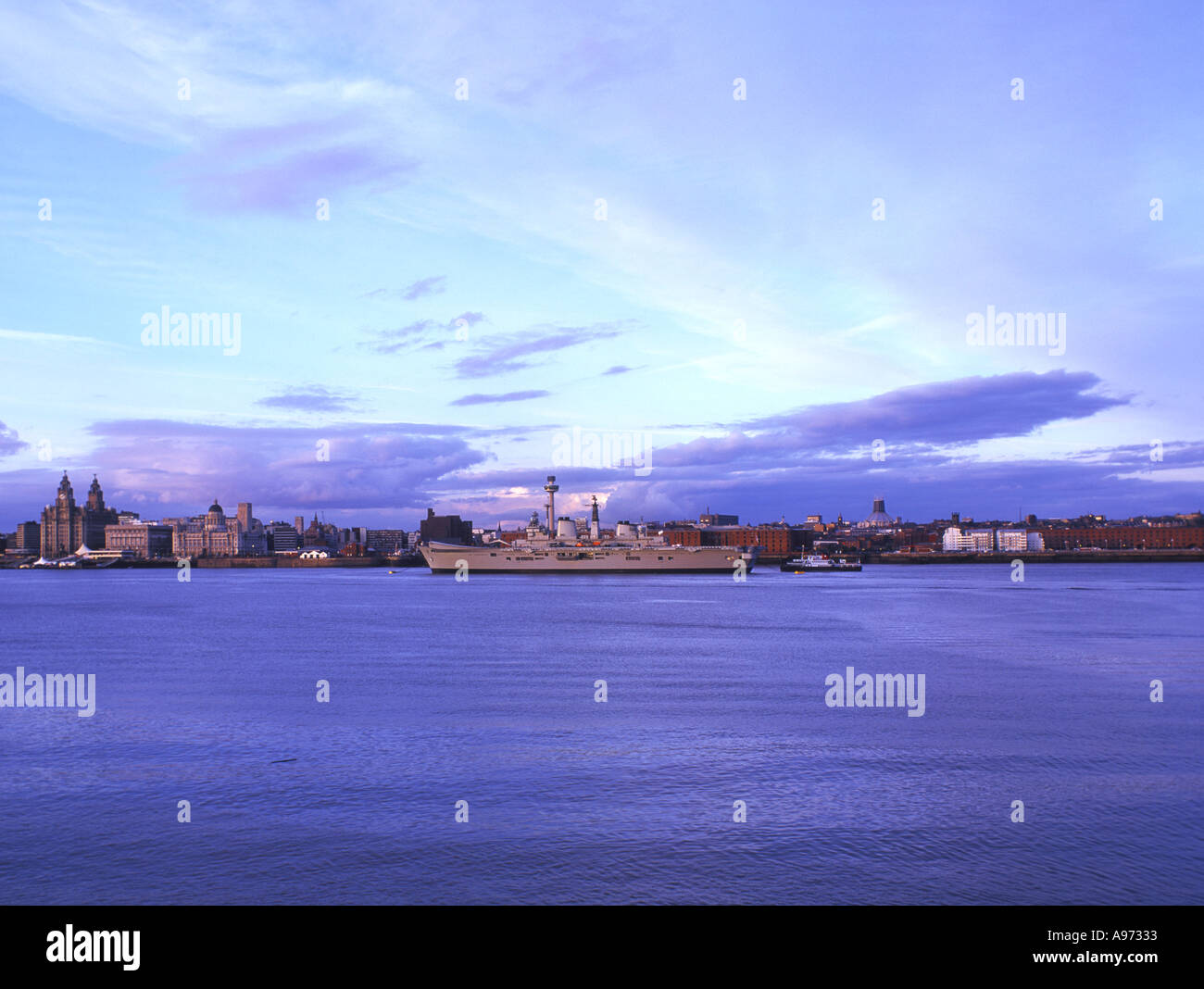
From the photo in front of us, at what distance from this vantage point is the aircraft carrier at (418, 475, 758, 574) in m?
104

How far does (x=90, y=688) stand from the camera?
2320 centimetres

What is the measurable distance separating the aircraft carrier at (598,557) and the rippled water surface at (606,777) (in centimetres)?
7135

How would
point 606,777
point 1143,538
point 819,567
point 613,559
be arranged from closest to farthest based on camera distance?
point 606,777 → point 613,559 → point 819,567 → point 1143,538

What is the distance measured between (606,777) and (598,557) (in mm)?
90015


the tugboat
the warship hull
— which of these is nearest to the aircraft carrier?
the warship hull

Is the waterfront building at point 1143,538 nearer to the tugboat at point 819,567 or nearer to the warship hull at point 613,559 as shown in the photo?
the tugboat at point 819,567

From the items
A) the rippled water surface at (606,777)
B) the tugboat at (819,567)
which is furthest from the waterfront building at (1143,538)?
the rippled water surface at (606,777)

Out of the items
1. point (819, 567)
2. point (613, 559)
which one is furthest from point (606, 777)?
point (819, 567)

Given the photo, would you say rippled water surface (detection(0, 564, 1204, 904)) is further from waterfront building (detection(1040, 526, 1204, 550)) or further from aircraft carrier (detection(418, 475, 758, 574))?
waterfront building (detection(1040, 526, 1204, 550))

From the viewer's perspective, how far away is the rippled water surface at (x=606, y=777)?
1038cm

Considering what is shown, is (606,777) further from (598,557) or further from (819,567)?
(819,567)

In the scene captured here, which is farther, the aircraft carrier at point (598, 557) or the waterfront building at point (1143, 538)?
the waterfront building at point (1143, 538)

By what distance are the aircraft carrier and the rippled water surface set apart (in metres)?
71.4

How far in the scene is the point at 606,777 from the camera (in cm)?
1427
